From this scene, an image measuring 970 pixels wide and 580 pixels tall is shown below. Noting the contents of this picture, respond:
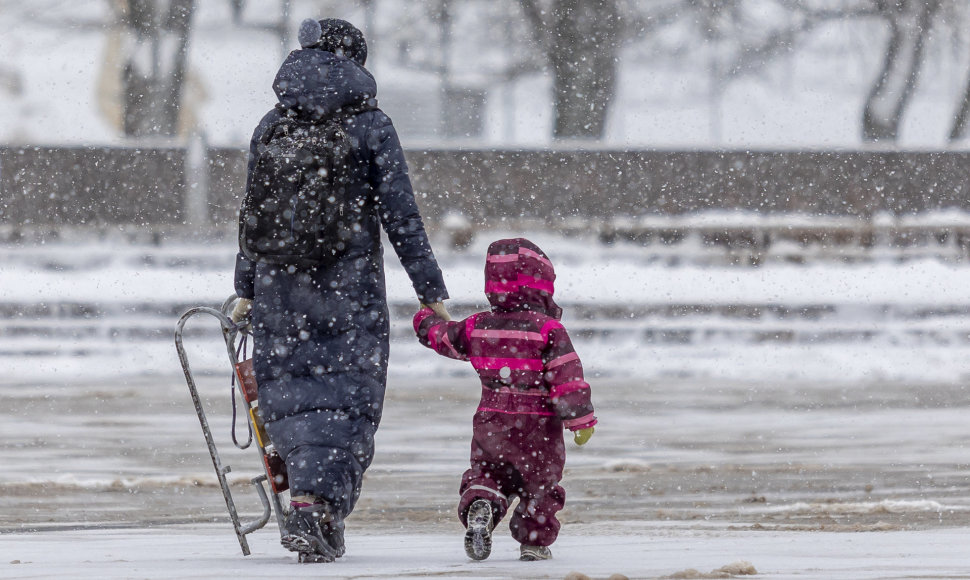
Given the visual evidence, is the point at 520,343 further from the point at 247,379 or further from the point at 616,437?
the point at 616,437

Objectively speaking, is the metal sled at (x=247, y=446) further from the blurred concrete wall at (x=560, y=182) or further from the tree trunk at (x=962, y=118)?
the tree trunk at (x=962, y=118)

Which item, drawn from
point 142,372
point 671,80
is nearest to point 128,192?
point 671,80

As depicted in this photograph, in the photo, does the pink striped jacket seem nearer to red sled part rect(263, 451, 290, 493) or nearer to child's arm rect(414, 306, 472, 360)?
child's arm rect(414, 306, 472, 360)

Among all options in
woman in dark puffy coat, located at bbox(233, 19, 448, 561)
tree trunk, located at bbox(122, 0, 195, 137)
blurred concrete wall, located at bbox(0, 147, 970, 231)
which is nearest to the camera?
woman in dark puffy coat, located at bbox(233, 19, 448, 561)

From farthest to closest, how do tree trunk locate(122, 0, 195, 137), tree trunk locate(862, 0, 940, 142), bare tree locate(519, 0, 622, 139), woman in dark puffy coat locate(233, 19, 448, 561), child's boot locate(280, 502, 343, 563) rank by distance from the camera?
tree trunk locate(862, 0, 940, 142) < tree trunk locate(122, 0, 195, 137) < bare tree locate(519, 0, 622, 139) < woman in dark puffy coat locate(233, 19, 448, 561) < child's boot locate(280, 502, 343, 563)

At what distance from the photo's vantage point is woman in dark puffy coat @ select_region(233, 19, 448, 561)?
426 centimetres

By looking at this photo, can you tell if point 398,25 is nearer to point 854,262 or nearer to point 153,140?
point 153,140

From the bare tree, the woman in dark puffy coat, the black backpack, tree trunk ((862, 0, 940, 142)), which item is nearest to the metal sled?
the woman in dark puffy coat

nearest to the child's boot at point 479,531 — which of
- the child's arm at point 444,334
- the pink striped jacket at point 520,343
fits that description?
the pink striped jacket at point 520,343

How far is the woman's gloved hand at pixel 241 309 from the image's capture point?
14.8 feet

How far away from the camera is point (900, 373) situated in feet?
37.2

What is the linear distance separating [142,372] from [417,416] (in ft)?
10.3

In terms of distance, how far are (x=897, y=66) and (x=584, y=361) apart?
19693 millimetres

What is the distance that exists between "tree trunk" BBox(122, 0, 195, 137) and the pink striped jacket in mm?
24270
